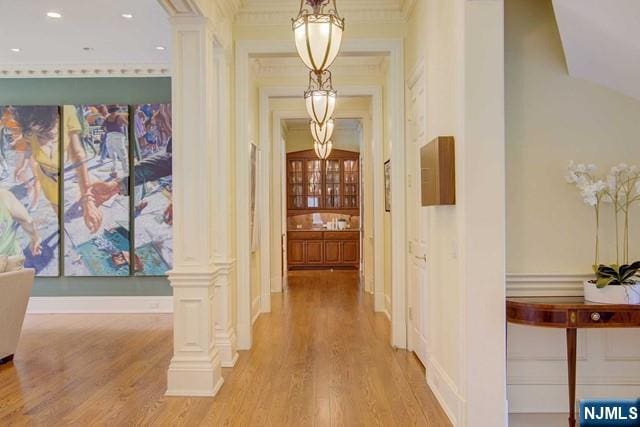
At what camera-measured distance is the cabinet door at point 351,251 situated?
10.4 metres

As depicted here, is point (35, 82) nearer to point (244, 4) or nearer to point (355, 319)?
point (244, 4)

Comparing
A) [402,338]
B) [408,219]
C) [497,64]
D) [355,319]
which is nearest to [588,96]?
[497,64]

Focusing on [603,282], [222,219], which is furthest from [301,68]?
[603,282]

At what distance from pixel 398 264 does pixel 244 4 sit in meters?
3.01

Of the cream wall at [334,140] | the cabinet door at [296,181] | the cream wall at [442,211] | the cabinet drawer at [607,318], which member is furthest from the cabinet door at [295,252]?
the cabinet drawer at [607,318]

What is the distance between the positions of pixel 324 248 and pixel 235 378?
6691 mm

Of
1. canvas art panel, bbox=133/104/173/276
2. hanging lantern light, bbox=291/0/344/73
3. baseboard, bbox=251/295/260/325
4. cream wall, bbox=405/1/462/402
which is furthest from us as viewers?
canvas art panel, bbox=133/104/173/276

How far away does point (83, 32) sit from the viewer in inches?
206

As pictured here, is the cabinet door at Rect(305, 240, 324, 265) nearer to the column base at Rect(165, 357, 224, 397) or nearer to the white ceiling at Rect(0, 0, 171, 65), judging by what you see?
the white ceiling at Rect(0, 0, 171, 65)

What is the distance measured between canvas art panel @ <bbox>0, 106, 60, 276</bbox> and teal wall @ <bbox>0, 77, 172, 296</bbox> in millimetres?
186

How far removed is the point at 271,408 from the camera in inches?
125

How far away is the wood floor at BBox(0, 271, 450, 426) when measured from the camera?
3.06m

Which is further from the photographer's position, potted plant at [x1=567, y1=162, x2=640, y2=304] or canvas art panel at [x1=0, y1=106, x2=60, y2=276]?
canvas art panel at [x1=0, y1=106, x2=60, y2=276]

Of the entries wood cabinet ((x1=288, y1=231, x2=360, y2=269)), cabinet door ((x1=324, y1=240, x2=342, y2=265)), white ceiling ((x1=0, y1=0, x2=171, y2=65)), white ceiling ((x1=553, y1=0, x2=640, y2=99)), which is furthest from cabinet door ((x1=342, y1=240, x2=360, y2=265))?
white ceiling ((x1=553, y1=0, x2=640, y2=99))
